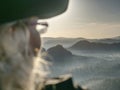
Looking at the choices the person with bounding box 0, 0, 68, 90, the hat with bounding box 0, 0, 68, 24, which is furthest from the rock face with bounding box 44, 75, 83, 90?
the hat with bounding box 0, 0, 68, 24

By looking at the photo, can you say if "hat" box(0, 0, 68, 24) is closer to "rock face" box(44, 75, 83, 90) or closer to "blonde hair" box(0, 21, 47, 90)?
"blonde hair" box(0, 21, 47, 90)

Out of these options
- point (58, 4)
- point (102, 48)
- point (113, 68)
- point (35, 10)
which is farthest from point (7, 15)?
point (102, 48)

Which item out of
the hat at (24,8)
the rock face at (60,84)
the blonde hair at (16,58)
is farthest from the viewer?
the rock face at (60,84)

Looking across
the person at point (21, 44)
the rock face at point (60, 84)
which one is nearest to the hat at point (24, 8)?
the person at point (21, 44)

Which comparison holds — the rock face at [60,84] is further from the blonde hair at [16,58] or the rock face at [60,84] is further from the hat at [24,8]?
the hat at [24,8]

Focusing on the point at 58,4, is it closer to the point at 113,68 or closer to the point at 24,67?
the point at 24,67

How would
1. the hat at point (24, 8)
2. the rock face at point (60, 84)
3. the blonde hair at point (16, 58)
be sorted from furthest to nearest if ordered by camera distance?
the rock face at point (60, 84)
the blonde hair at point (16, 58)
the hat at point (24, 8)

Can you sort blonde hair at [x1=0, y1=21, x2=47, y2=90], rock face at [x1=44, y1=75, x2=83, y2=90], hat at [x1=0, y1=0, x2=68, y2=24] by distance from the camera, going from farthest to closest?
Answer: 1. rock face at [x1=44, y1=75, x2=83, y2=90]
2. blonde hair at [x1=0, y1=21, x2=47, y2=90]
3. hat at [x1=0, y1=0, x2=68, y2=24]
